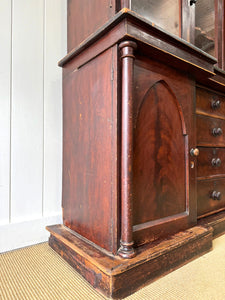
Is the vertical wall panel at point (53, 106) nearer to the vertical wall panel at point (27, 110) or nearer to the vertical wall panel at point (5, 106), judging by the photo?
the vertical wall panel at point (27, 110)

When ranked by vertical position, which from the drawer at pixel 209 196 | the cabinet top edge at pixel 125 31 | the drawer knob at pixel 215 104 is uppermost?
the cabinet top edge at pixel 125 31

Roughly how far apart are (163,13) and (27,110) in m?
0.65

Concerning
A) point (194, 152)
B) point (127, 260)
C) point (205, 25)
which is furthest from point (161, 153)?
point (205, 25)

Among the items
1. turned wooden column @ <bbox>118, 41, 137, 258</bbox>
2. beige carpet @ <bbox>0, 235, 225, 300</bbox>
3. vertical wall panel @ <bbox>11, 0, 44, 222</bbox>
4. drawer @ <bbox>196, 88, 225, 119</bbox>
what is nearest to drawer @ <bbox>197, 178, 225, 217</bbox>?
beige carpet @ <bbox>0, 235, 225, 300</bbox>

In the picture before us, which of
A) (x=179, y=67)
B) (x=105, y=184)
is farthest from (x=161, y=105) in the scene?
(x=105, y=184)

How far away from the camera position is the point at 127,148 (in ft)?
1.97

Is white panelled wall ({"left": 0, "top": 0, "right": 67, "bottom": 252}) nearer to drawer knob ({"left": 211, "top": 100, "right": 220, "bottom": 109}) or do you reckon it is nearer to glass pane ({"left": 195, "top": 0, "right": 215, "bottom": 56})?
glass pane ({"left": 195, "top": 0, "right": 215, "bottom": 56})

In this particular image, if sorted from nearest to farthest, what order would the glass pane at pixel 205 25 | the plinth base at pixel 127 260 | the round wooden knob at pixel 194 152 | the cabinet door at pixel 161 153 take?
the plinth base at pixel 127 260, the cabinet door at pixel 161 153, the round wooden knob at pixel 194 152, the glass pane at pixel 205 25

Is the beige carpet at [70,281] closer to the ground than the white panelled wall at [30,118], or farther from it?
closer to the ground

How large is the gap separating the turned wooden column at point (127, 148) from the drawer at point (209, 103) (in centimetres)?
45

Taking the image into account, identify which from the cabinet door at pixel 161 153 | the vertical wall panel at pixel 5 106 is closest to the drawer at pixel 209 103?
the cabinet door at pixel 161 153

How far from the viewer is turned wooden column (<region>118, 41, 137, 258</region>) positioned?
0.59 m

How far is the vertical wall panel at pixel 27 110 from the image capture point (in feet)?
2.84

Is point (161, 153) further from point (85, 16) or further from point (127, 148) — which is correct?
point (85, 16)
